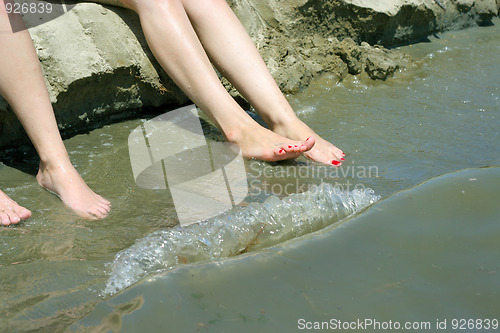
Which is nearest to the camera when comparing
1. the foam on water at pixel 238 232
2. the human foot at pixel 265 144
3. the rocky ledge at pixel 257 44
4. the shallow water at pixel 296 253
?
the shallow water at pixel 296 253

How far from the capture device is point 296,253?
1668mm

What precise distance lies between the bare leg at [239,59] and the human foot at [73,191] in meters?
0.94

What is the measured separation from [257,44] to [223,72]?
27.5 inches

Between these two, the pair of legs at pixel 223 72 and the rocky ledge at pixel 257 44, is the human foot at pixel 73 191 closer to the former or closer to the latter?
the rocky ledge at pixel 257 44

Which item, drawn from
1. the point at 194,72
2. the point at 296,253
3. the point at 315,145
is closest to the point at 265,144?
the point at 315,145

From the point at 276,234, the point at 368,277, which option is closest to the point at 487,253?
the point at 368,277

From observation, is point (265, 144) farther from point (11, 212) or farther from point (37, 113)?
point (11, 212)

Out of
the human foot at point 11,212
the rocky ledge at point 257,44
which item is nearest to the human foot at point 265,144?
the rocky ledge at point 257,44

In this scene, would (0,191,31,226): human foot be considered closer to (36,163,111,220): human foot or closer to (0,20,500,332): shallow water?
(0,20,500,332): shallow water

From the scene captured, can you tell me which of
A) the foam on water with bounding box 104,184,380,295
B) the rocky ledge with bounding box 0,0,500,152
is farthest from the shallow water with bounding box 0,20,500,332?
the rocky ledge with bounding box 0,0,500,152

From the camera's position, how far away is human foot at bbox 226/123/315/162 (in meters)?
2.48

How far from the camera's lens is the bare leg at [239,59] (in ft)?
9.12

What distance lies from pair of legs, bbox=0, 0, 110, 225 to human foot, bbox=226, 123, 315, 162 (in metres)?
0.69

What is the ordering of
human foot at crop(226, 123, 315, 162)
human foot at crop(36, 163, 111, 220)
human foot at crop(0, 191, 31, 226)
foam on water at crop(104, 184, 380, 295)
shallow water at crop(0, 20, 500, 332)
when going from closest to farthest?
shallow water at crop(0, 20, 500, 332) → foam on water at crop(104, 184, 380, 295) → human foot at crop(0, 191, 31, 226) → human foot at crop(36, 163, 111, 220) → human foot at crop(226, 123, 315, 162)
